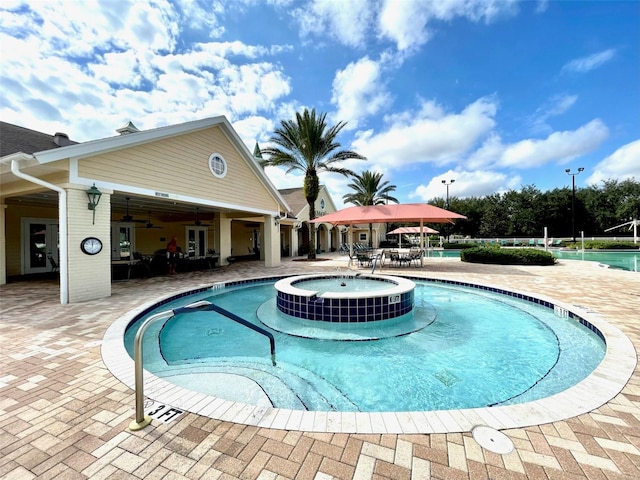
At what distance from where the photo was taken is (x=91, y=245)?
295 inches

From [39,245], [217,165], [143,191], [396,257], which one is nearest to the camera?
[143,191]

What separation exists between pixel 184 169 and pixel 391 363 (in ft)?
32.6

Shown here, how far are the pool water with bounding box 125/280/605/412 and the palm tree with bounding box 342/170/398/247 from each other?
Result: 2239 cm

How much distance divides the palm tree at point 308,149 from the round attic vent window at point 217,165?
6.47 meters

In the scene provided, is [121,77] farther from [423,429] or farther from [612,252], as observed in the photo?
[612,252]

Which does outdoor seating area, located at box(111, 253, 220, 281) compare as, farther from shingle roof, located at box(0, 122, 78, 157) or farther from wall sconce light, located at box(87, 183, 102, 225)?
shingle roof, located at box(0, 122, 78, 157)

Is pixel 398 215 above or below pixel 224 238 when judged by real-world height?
above

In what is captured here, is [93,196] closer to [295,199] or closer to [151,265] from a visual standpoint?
[151,265]

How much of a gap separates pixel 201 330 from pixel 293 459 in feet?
14.8

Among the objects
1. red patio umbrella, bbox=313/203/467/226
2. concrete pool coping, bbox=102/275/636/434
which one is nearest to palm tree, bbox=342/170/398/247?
red patio umbrella, bbox=313/203/467/226

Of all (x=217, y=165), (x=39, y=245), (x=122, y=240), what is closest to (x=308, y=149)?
(x=217, y=165)

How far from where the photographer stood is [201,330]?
5.84 m

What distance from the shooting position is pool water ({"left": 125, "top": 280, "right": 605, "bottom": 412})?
132 inches

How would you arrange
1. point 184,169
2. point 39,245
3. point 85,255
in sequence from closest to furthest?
point 85,255, point 184,169, point 39,245
